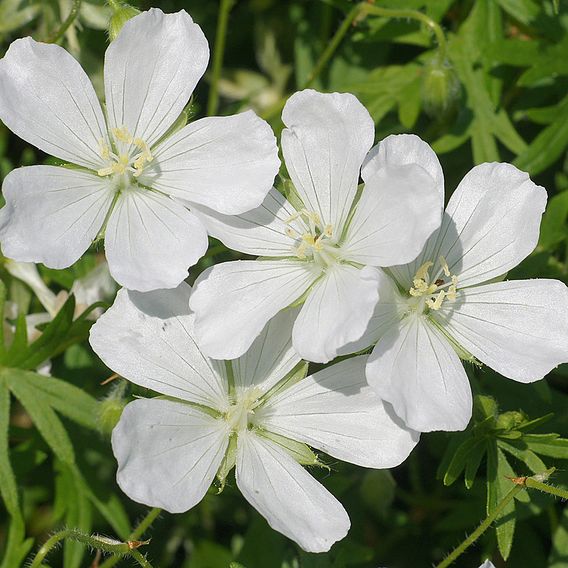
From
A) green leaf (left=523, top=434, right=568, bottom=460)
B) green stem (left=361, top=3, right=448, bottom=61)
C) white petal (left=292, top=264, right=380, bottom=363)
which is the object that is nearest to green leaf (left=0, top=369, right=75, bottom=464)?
white petal (left=292, top=264, right=380, bottom=363)

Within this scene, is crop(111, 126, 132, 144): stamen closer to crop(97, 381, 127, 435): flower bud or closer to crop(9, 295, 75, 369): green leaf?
crop(9, 295, 75, 369): green leaf

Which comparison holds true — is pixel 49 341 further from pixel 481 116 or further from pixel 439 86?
pixel 481 116

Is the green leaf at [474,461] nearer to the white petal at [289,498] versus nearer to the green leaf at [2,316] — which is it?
the white petal at [289,498]

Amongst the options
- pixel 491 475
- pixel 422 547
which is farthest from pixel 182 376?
pixel 422 547

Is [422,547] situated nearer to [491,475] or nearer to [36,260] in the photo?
[491,475]

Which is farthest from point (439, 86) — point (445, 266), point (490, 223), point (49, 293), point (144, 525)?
point (144, 525)

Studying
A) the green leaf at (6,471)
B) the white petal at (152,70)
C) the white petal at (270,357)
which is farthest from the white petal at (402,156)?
the green leaf at (6,471)

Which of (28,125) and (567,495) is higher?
(28,125)
